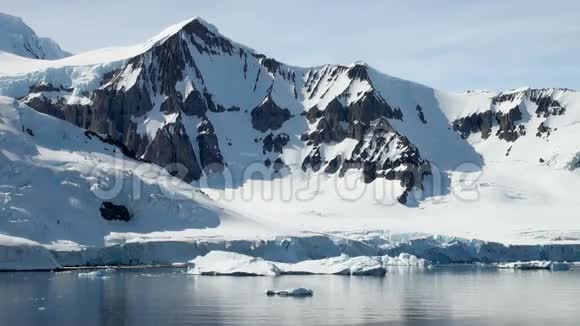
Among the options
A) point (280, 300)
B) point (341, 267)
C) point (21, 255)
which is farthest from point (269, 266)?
point (280, 300)

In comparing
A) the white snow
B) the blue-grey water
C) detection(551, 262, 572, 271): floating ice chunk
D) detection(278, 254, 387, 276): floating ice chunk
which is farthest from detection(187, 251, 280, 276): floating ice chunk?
detection(551, 262, 572, 271): floating ice chunk

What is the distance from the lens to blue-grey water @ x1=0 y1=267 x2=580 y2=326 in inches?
2923

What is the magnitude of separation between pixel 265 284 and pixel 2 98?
7111cm

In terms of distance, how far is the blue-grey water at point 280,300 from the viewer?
7425cm

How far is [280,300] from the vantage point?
8962cm

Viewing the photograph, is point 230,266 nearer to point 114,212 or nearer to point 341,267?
point 341,267

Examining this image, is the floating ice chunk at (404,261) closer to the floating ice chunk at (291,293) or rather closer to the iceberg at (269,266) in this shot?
the iceberg at (269,266)

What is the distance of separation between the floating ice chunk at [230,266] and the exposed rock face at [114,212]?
19.5 m

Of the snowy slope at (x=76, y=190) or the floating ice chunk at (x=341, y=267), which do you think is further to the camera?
the snowy slope at (x=76, y=190)

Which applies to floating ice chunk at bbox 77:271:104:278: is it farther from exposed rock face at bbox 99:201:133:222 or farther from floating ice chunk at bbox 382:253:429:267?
floating ice chunk at bbox 382:253:429:267

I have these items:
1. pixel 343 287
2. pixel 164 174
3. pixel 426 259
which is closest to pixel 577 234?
pixel 426 259

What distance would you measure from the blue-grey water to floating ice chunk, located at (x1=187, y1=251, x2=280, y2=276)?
311 cm

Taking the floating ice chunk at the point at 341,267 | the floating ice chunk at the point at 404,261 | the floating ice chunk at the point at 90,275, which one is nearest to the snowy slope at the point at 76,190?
the floating ice chunk at the point at 90,275

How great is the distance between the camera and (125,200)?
495 ft
